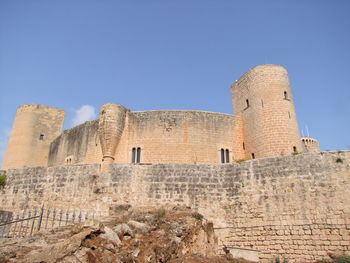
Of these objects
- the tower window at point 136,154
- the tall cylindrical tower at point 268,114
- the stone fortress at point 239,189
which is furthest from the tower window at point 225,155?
the tower window at point 136,154

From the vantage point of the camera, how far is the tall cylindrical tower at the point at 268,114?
19281mm

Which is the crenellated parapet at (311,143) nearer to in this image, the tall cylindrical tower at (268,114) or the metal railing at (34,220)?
the tall cylindrical tower at (268,114)

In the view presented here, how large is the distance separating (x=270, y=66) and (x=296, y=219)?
488 inches

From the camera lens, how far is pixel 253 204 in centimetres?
1266

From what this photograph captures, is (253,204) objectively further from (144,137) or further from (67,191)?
(144,137)

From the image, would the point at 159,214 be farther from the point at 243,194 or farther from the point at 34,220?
the point at 34,220

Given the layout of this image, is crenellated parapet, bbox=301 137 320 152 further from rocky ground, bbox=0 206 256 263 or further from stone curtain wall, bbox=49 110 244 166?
rocky ground, bbox=0 206 256 263

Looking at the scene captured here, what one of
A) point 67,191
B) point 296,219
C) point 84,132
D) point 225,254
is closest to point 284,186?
point 296,219

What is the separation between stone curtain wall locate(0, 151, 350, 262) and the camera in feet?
37.9

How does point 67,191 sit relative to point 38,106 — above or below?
below

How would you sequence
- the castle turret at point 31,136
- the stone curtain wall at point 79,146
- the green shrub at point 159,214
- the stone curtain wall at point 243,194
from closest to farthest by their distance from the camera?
the green shrub at point 159,214 < the stone curtain wall at point 243,194 < the stone curtain wall at point 79,146 < the castle turret at point 31,136

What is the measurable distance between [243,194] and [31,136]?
20238 millimetres

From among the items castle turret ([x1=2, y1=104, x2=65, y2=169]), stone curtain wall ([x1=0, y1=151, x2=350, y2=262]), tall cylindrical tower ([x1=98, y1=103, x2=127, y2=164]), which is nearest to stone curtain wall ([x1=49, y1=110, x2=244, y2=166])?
tall cylindrical tower ([x1=98, y1=103, x2=127, y2=164])

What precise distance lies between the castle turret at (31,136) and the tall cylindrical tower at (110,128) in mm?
9853
